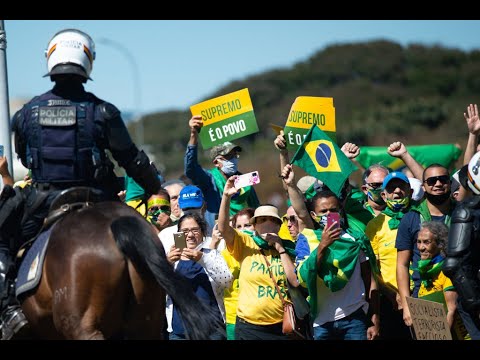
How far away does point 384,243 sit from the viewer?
10602 millimetres

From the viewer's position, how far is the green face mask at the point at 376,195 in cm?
1151

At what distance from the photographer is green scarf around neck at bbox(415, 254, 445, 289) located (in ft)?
32.0

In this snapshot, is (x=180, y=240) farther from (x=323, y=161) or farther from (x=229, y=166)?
(x=229, y=166)

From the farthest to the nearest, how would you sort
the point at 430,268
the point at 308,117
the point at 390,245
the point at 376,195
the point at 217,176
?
the point at 217,176 < the point at 376,195 < the point at 308,117 < the point at 390,245 < the point at 430,268

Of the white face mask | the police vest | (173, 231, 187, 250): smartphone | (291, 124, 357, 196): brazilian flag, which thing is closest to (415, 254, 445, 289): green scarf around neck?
(291, 124, 357, 196): brazilian flag

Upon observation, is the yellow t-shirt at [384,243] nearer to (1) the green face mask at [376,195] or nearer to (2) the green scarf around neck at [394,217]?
(2) the green scarf around neck at [394,217]

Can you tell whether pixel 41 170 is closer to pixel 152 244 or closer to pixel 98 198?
pixel 98 198

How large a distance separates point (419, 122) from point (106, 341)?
3854 centimetres

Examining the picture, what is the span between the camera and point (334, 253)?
9.55m

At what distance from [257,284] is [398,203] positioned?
1937 millimetres

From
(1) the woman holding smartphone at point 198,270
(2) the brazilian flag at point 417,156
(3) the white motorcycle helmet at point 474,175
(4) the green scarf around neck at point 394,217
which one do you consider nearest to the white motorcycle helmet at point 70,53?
(1) the woman holding smartphone at point 198,270

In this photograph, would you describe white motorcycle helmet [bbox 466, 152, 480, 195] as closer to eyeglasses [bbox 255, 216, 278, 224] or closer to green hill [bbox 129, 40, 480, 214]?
eyeglasses [bbox 255, 216, 278, 224]

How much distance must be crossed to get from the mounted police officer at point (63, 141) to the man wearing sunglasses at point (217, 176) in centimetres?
314

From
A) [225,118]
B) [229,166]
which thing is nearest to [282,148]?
[225,118]
